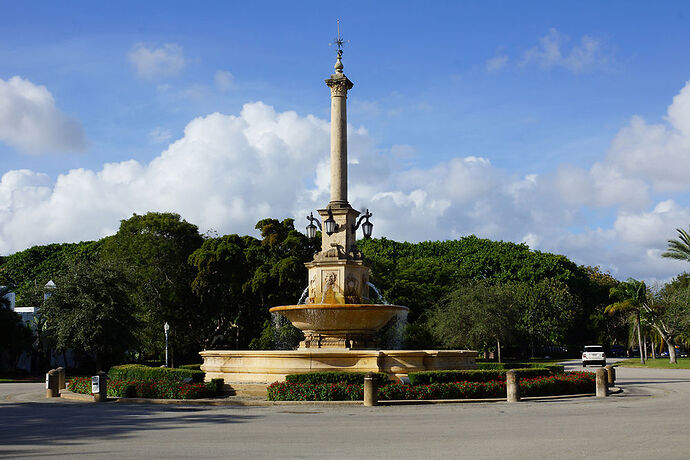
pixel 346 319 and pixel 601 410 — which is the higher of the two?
pixel 346 319

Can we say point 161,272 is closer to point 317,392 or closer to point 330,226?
point 330,226

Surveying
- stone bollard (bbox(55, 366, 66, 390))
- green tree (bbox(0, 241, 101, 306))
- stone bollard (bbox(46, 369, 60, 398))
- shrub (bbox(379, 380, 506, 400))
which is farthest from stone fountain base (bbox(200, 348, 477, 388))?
green tree (bbox(0, 241, 101, 306))

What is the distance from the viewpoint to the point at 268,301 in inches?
1983

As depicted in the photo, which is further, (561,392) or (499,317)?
(499,317)

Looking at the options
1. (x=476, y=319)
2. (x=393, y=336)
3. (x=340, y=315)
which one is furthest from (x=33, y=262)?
(x=340, y=315)

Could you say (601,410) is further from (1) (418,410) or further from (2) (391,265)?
(2) (391,265)

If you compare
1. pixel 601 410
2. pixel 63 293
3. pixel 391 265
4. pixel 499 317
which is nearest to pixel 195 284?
pixel 63 293

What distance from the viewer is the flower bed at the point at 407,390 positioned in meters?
19.8

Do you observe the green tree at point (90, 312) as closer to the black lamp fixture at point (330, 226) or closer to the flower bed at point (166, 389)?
the flower bed at point (166, 389)

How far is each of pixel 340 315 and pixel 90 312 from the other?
2081 centimetres

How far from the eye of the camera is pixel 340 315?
24656 mm

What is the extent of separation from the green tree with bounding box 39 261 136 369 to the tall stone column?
61.2 ft

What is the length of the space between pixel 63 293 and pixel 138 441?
102ft

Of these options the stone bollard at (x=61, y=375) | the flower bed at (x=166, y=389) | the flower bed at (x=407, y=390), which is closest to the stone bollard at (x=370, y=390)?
the flower bed at (x=407, y=390)
